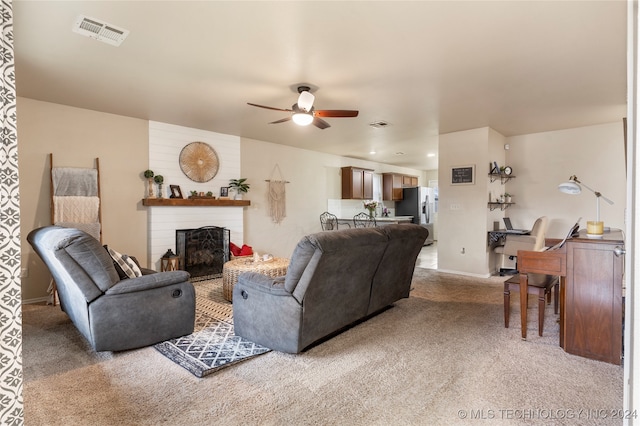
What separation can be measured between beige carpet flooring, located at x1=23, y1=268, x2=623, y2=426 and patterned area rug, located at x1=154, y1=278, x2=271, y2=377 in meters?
0.08

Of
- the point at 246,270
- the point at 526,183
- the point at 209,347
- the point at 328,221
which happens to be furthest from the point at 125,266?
the point at 526,183

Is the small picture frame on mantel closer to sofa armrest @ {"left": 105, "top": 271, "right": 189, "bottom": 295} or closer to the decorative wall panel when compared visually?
sofa armrest @ {"left": 105, "top": 271, "right": 189, "bottom": 295}

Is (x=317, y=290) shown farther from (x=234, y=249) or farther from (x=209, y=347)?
(x=234, y=249)

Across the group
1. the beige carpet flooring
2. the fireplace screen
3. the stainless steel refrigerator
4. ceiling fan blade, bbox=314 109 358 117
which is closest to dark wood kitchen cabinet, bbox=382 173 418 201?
the stainless steel refrigerator

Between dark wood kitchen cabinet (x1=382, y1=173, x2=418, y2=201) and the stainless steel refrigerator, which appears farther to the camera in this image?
the stainless steel refrigerator

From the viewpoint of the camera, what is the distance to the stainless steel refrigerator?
955cm

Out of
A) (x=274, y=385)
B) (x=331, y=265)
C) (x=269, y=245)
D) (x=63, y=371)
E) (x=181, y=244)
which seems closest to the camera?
(x=274, y=385)

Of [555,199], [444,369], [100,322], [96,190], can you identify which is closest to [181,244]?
[96,190]

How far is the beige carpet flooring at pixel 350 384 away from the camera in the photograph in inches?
73.8

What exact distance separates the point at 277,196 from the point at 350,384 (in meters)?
4.90

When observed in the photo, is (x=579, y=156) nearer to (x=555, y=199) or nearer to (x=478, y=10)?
(x=555, y=199)

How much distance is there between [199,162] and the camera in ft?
18.5

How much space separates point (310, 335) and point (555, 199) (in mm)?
5320

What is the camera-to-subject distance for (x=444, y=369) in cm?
239
